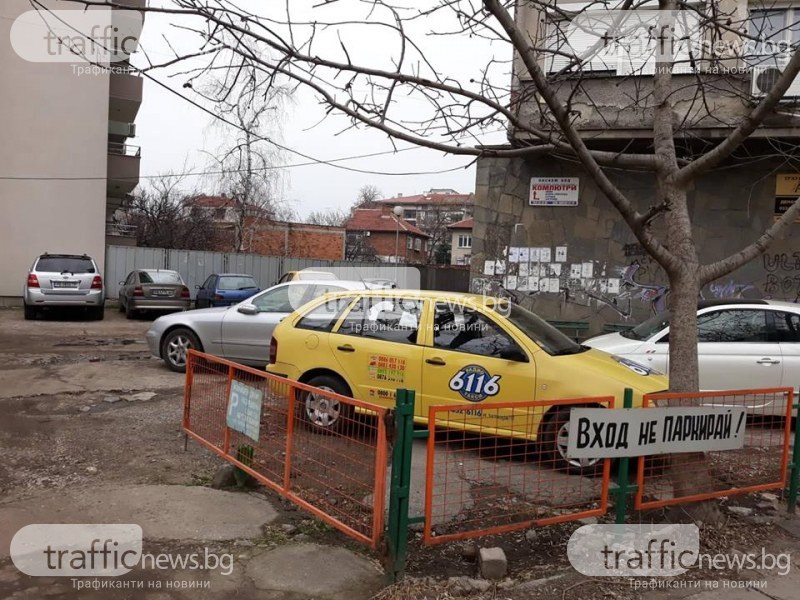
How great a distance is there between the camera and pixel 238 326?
9.34 metres

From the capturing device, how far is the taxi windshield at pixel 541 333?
5973 millimetres

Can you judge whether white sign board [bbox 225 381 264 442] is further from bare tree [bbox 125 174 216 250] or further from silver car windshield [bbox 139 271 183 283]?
bare tree [bbox 125 174 216 250]

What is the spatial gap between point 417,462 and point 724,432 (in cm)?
246

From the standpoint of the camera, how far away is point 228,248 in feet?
142

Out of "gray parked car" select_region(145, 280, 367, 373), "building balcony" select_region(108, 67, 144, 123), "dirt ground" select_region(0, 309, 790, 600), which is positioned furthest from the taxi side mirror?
"building balcony" select_region(108, 67, 144, 123)

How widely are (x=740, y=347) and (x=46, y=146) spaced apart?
21080mm

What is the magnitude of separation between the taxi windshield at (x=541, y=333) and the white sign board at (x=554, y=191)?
6315 mm

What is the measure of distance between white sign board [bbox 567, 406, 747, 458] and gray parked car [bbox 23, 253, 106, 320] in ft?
50.4

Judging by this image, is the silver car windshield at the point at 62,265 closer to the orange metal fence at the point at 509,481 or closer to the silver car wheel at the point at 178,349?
the silver car wheel at the point at 178,349

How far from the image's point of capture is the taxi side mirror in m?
5.77

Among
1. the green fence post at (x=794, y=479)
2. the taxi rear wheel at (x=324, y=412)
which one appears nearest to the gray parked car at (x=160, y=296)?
the taxi rear wheel at (x=324, y=412)

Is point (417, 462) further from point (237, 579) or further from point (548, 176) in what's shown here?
point (548, 176)

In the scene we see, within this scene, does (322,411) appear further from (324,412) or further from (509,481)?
(509,481)

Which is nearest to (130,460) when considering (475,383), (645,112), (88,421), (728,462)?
(88,421)
